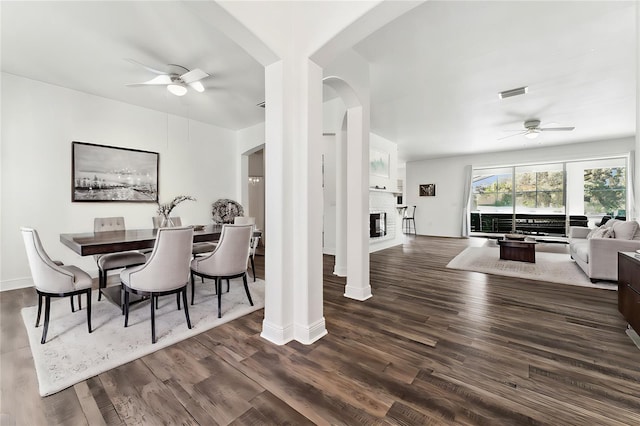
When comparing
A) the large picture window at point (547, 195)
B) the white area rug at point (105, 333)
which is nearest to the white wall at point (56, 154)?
the white area rug at point (105, 333)

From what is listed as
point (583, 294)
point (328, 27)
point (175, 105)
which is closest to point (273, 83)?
point (328, 27)

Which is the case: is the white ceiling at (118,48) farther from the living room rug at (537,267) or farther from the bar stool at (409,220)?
the bar stool at (409,220)

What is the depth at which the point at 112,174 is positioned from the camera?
4.27 metres

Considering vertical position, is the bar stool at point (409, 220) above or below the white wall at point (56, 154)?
below

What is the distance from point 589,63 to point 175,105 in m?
6.13

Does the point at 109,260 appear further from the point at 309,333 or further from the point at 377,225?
the point at 377,225

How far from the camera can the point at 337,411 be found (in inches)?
53.0

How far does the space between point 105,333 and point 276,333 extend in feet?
4.98

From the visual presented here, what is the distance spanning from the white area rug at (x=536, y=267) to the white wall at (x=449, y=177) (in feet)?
11.3

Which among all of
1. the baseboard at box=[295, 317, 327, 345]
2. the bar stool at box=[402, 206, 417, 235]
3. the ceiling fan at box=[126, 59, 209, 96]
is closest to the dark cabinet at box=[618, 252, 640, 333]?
the baseboard at box=[295, 317, 327, 345]

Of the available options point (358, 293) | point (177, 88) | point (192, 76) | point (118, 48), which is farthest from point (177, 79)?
point (358, 293)

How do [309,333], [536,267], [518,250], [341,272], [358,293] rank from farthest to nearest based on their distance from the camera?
[518,250]
[536,267]
[341,272]
[358,293]
[309,333]

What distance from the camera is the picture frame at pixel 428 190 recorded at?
929 centimetres

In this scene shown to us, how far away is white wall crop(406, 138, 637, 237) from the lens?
285 inches
